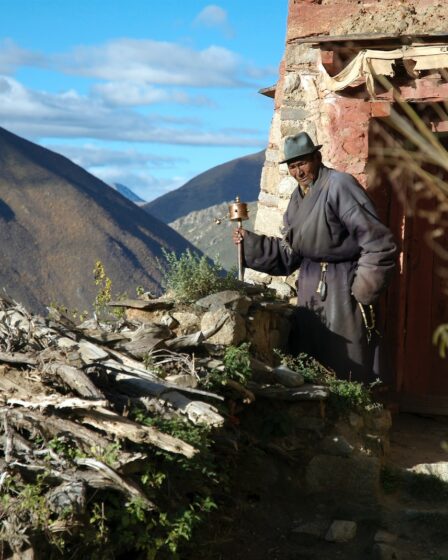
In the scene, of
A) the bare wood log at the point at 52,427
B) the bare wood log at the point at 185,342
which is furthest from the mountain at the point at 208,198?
the bare wood log at the point at 52,427

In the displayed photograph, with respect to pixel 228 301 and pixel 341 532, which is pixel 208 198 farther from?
pixel 341 532

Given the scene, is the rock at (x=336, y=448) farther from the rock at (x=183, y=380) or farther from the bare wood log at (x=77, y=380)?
the bare wood log at (x=77, y=380)

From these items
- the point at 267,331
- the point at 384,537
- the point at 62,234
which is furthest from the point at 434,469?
the point at 62,234

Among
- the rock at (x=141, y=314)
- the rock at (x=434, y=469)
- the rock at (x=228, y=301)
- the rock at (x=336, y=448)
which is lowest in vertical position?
the rock at (x=434, y=469)

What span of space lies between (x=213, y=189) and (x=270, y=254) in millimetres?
36140

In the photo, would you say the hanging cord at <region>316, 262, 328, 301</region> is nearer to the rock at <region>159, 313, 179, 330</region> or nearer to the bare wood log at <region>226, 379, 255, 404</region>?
the rock at <region>159, 313, 179, 330</region>

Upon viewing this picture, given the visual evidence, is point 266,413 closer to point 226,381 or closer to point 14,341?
point 226,381

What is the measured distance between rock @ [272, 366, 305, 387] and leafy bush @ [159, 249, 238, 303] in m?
1.03

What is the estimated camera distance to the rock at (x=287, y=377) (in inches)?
264

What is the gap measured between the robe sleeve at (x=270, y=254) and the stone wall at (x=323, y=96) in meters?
0.75

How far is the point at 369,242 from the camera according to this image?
708 cm

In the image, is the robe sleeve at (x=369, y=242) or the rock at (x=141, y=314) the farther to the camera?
the rock at (x=141, y=314)

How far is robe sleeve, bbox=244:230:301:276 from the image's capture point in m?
7.67

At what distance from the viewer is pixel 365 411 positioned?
702 cm
